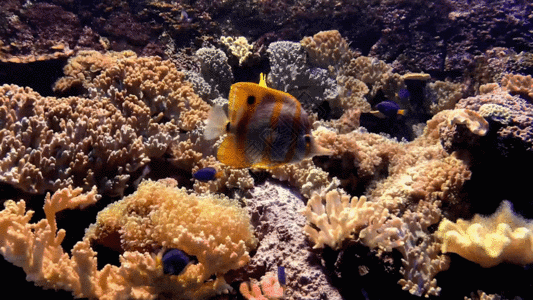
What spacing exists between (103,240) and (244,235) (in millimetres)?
1253

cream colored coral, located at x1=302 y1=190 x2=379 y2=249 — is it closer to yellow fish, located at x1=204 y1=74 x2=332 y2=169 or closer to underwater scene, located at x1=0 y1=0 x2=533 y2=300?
Answer: underwater scene, located at x1=0 y1=0 x2=533 y2=300

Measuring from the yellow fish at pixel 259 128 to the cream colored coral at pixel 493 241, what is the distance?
5.68ft

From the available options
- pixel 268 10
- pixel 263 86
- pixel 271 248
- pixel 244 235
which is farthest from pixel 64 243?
pixel 268 10

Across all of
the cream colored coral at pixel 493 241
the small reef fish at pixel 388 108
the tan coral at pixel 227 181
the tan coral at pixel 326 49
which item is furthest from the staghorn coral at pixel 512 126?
the tan coral at pixel 326 49

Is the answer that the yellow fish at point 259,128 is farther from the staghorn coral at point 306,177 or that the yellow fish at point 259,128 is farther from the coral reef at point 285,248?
the staghorn coral at point 306,177

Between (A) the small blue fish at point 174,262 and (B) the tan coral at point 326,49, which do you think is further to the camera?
(B) the tan coral at point 326,49

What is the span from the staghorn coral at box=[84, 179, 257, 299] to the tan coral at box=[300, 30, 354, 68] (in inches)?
170

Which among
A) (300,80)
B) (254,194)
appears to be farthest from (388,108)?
(254,194)

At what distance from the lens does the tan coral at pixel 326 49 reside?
21.2ft

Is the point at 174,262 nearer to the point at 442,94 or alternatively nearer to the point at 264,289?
the point at 264,289

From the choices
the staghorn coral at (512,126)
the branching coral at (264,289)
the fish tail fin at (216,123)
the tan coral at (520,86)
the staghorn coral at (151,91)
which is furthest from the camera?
the staghorn coral at (151,91)

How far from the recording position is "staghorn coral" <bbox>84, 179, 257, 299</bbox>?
92.8 inches

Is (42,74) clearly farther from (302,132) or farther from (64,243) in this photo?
(302,132)

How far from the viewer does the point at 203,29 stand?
7660 mm
